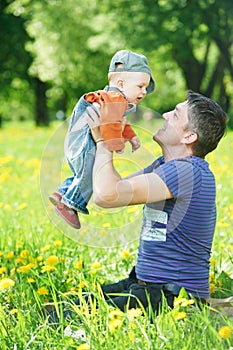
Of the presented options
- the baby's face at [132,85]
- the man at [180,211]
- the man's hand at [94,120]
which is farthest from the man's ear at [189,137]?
the man's hand at [94,120]

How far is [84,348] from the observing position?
2340mm

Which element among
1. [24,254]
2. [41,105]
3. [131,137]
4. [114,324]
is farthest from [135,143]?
[41,105]

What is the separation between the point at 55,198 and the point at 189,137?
0.68 m

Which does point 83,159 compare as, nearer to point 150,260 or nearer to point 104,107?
point 104,107

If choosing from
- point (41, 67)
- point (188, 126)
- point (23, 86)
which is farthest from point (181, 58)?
point (188, 126)

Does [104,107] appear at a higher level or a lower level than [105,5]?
lower

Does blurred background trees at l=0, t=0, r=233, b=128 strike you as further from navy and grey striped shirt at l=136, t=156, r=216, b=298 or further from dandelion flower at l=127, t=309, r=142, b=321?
dandelion flower at l=127, t=309, r=142, b=321

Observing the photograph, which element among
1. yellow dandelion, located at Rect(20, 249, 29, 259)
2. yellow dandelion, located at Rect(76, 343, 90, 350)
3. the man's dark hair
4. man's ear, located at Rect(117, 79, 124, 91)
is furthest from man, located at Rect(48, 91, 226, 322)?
yellow dandelion, located at Rect(20, 249, 29, 259)

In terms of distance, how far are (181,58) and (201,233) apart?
20.9 m

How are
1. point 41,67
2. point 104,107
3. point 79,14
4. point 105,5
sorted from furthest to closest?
point 41,67 < point 79,14 < point 105,5 < point 104,107

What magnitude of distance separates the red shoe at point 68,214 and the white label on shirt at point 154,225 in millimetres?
346

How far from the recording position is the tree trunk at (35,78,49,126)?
27453 millimetres

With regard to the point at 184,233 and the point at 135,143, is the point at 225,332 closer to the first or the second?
the point at 184,233

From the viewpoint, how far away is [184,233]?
298 centimetres
